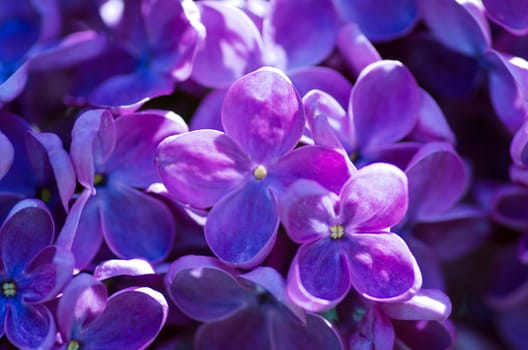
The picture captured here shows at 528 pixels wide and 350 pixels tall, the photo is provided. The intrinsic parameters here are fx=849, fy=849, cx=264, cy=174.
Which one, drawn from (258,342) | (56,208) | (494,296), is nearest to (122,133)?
(56,208)

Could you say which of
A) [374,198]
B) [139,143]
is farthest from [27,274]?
[374,198]

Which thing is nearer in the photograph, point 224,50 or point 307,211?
point 307,211

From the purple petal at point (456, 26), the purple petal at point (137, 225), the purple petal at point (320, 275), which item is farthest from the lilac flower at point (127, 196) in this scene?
the purple petal at point (456, 26)

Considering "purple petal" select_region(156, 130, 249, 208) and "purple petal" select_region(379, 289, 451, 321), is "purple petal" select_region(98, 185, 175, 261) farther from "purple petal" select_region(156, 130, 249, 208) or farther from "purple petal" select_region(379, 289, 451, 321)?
"purple petal" select_region(379, 289, 451, 321)

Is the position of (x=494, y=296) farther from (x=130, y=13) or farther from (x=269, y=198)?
(x=130, y=13)

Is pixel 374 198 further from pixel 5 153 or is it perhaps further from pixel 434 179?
pixel 5 153

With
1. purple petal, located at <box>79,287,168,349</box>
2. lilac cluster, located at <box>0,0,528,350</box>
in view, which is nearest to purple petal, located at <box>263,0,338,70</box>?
lilac cluster, located at <box>0,0,528,350</box>
